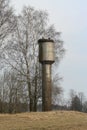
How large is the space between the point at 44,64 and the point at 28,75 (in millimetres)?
11981

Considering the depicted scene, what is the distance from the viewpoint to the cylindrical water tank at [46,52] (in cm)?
3606

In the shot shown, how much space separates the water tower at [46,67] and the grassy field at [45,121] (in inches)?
221

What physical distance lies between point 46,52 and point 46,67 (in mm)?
1199

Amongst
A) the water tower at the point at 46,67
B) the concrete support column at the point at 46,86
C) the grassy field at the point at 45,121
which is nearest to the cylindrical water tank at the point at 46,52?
the water tower at the point at 46,67

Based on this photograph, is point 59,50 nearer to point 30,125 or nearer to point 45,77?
point 45,77

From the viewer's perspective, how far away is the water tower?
118 ft

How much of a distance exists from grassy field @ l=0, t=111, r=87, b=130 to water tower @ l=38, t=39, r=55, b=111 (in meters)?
5.62

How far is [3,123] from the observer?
2572cm

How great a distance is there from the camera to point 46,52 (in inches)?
1426

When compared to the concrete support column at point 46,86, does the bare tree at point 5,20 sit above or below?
above

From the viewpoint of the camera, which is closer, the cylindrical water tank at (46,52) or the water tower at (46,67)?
the water tower at (46,67)

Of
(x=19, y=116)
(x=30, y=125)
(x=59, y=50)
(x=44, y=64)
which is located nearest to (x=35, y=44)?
(x=59, y=50)

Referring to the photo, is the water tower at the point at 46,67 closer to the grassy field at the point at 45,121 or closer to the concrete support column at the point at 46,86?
the concrete support column at the point at 46,86

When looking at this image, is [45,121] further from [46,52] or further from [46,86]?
[46,52]
